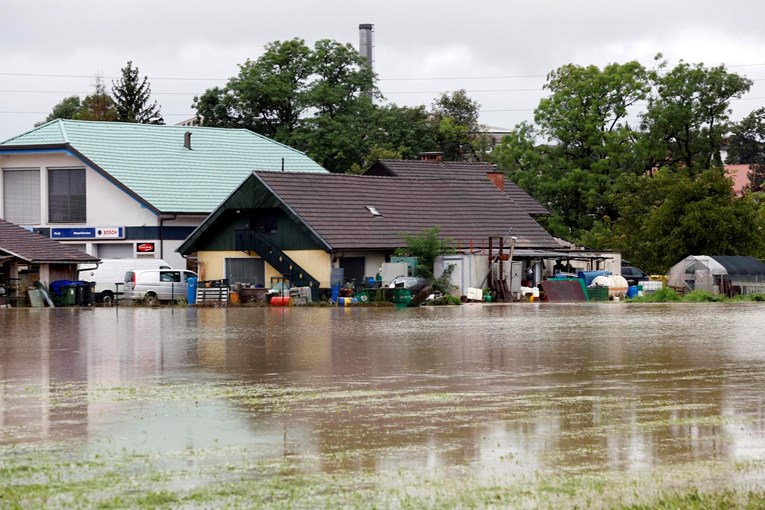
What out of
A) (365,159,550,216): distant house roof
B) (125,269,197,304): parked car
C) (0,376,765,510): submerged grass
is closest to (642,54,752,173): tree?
(365,159,550,216): distant house roof

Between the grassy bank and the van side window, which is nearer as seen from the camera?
the grassy bank

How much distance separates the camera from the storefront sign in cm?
6206

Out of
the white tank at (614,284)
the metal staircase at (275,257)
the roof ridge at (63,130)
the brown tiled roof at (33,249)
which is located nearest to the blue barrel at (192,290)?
the metal staircase at (275,257)

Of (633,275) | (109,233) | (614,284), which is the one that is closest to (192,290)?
(109,233)

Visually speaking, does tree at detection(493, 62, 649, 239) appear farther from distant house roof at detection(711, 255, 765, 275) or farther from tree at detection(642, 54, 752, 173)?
distant house roof at detection(711, 255, 765, 275)

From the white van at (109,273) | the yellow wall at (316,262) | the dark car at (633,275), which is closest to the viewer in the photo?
the yellow wall at (316,262)

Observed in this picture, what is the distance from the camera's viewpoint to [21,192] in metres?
63.8

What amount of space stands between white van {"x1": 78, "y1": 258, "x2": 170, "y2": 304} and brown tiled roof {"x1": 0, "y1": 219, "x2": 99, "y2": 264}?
4.63 feet

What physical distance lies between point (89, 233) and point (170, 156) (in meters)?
6.76

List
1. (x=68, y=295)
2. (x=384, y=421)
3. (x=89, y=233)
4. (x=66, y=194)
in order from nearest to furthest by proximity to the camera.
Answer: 1. (x=384, y=421)
2. (x=68, y=295)
3. (x=89, y=233)
4. (x=66, y=194)

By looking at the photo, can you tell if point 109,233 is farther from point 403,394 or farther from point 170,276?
point 403,394

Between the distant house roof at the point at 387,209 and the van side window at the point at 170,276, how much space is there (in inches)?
123

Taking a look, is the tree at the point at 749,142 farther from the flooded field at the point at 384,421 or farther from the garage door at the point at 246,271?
the flooded field at the point at 384,421

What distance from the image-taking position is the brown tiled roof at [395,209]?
53938mm
